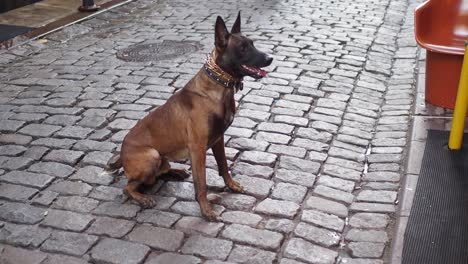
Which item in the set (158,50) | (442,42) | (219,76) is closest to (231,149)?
(219,76)

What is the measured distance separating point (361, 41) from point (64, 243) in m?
5.61

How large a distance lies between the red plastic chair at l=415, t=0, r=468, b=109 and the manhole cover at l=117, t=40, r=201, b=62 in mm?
3054

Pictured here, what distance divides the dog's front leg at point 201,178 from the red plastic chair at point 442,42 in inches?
111

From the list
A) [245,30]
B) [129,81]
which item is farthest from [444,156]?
[245,30]

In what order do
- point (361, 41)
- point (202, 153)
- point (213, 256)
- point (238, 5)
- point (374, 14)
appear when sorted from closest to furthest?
point (213, 256) < point (202, 153) < point (361, 41) < point (374, 14) < point (238, 5)

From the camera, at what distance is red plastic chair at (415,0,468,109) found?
5.63m

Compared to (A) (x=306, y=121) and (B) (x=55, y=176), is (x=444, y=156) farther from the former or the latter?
(B) (x=55, y=176)

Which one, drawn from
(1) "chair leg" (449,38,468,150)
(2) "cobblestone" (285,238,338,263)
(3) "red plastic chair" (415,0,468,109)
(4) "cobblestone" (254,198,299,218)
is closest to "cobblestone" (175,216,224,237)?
(4) "cobblestone" (254,198,299,218)

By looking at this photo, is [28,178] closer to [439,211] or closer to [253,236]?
[253,236]

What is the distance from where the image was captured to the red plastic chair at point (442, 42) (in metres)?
5.63

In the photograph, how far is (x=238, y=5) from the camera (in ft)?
34.1

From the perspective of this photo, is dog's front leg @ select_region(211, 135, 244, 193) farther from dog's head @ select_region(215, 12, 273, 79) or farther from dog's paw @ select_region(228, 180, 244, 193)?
dog's head @ select_region(215, 12, 273, 79)

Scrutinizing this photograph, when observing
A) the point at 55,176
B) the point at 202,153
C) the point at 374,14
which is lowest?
the point at 374,14

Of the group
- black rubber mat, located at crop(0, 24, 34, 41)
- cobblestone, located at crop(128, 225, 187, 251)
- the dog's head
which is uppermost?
the dog's head
